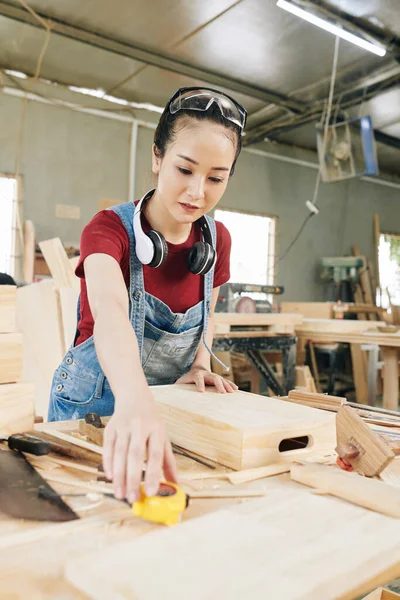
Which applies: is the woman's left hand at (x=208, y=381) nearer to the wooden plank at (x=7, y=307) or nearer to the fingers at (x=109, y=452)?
the wooden plank at (x=7, y=307)

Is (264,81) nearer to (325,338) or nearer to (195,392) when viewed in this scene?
(325,338)

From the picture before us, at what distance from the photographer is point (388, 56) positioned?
5.74 m

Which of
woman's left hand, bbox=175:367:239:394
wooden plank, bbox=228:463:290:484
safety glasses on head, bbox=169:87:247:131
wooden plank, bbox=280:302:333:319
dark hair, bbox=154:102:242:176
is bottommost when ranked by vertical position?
wooden plank, bbox=228:463:290:484

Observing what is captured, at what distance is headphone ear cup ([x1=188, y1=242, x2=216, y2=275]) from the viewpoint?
158cm

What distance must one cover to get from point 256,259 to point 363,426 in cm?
742

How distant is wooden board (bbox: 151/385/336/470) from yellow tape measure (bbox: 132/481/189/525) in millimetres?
301

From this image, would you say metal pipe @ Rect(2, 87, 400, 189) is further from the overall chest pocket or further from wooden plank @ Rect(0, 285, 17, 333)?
wooden plank @ Rect(0, 285, 17, 333)

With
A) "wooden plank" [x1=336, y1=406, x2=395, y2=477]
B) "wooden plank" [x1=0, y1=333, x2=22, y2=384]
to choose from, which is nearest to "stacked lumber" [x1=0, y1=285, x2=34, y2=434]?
"wooden plank" [x1=0, y1=333, x2=22, y2=384]

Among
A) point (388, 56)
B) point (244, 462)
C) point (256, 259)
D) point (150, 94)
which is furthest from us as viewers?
point (256, 259)

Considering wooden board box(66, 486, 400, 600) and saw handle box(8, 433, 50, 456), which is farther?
saw handle box(8, 433, 50, 456)

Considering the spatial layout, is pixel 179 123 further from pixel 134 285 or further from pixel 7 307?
pixel 7 307

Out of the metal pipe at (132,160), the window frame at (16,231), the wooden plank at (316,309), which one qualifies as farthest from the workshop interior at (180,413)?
the metal pipe at (132,160)

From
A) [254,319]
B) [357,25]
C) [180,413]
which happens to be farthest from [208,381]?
[357,25]

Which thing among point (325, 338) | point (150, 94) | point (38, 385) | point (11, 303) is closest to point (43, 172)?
point (150, 94)
